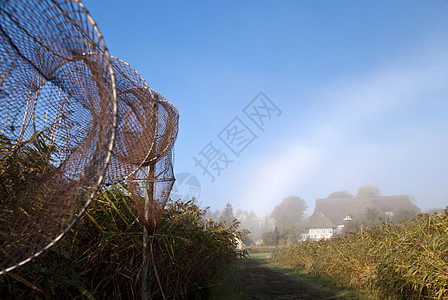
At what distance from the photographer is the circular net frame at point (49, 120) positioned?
1218 mm

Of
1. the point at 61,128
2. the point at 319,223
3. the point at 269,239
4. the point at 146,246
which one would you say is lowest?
the point at 269,239

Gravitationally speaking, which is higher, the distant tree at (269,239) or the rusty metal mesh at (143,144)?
the rusty metal mesh at (143,144)

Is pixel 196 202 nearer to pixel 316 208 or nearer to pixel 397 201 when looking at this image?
pixel 316 208

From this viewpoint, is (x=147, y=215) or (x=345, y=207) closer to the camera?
(x=147, y=215)

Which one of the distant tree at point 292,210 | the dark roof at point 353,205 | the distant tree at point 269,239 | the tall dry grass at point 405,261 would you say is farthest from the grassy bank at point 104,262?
the distant tree at point 292,210

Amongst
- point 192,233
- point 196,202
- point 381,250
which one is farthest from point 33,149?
point 381,250

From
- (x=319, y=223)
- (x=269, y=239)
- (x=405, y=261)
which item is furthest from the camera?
(x=319, y=223)

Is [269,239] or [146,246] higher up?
[146,246]

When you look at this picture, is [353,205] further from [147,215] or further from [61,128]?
[61,128]

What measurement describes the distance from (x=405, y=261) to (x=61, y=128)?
16.7 feet

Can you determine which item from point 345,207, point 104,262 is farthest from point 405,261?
point 345,207

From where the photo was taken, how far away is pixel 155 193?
2.53 m

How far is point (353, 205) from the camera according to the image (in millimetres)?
55219

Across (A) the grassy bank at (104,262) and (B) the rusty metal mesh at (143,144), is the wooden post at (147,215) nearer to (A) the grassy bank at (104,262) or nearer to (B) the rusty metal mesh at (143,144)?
(B) the rusty metal mesh at (143,144)
